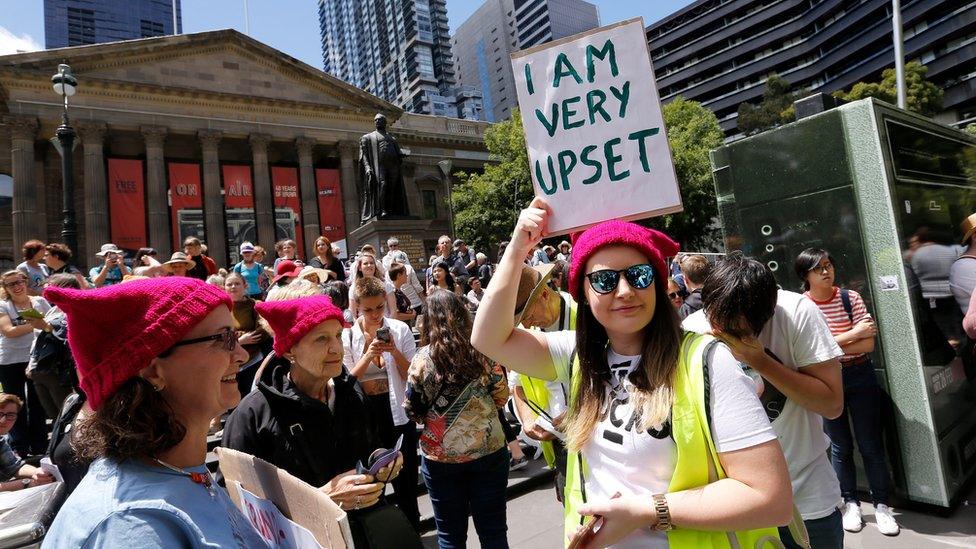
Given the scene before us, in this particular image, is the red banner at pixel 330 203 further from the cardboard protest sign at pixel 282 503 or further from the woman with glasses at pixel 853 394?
the cardboard protest sign at pixel 282 503

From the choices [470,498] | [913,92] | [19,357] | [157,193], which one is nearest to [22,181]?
[157,193]

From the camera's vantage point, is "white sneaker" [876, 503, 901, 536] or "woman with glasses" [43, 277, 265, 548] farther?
"white sneaker" [876, 503, 901, 536]

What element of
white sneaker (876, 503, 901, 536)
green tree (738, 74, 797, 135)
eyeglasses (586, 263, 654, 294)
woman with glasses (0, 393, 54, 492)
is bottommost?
white sneaker (876, 503, 901, 536)

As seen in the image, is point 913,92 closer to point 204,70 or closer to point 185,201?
point 204,70

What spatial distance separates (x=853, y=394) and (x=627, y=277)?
3202mm

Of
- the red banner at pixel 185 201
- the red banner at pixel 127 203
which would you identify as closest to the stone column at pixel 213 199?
the red banner at pixel 185 201

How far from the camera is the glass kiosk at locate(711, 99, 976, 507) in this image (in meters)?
3.78

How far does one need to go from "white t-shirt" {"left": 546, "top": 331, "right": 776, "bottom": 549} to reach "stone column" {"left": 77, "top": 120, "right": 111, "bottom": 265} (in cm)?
2935

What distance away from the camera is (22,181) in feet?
79.0

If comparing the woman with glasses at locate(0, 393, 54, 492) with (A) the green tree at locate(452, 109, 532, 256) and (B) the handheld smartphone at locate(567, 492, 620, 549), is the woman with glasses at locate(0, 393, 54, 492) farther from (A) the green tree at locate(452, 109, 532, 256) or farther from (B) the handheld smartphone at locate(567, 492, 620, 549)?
(A) the green tree at locate(452, 109, 532, 256)

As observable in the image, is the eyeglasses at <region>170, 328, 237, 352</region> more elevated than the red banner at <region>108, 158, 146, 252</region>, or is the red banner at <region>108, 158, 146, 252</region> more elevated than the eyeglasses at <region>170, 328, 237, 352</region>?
the red banner at <region>108, 158, 146, 252</region>

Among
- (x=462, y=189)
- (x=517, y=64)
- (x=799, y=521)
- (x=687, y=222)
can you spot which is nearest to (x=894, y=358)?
(x=799, y=521)

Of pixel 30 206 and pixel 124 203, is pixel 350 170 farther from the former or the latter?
pixel 30 206

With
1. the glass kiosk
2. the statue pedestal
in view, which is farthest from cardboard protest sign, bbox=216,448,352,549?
the statue pedestal
